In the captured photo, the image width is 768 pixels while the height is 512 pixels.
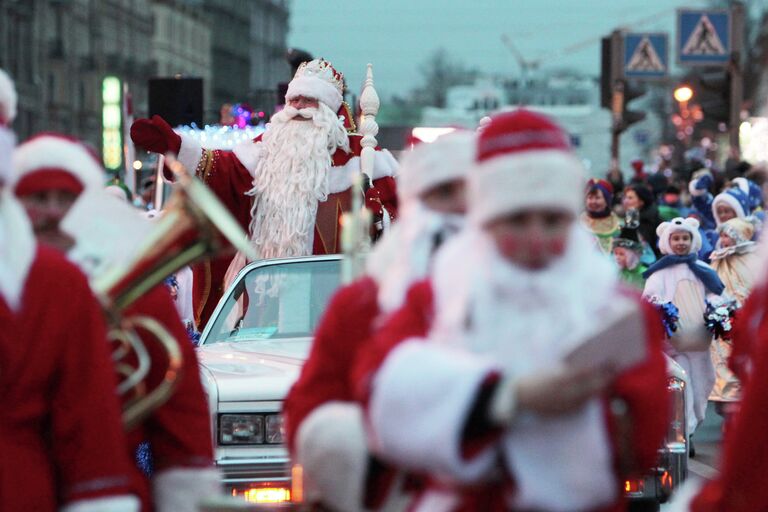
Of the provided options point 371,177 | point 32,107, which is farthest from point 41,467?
point 32,107

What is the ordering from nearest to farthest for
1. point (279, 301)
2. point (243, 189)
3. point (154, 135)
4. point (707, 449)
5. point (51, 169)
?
1. point (51, 169)
2. point (279, 301)
3. point (154, 135)
4. point (243, 189)
5. point (707, 449)

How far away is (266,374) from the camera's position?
780cm

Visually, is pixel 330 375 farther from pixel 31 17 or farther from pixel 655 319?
pixel 31 17

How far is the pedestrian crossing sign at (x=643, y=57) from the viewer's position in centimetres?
2858

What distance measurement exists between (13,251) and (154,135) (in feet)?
21.3

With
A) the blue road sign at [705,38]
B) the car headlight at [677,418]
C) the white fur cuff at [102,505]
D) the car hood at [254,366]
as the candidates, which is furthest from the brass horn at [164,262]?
the blue road sign at [705,38]

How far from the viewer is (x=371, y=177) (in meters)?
11.4

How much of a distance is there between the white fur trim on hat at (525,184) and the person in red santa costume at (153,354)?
1093 mm

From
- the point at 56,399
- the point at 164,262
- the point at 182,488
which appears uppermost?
the point at 164,262

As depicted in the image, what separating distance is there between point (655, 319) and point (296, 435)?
92 cm

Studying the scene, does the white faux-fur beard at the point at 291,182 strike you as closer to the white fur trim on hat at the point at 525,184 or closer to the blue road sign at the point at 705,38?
the white fur trim on hat at the point at 525,184

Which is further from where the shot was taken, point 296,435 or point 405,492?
point 296,435

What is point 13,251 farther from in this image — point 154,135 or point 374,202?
point 374,202

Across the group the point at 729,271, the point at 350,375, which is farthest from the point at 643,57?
the point at 350,375
